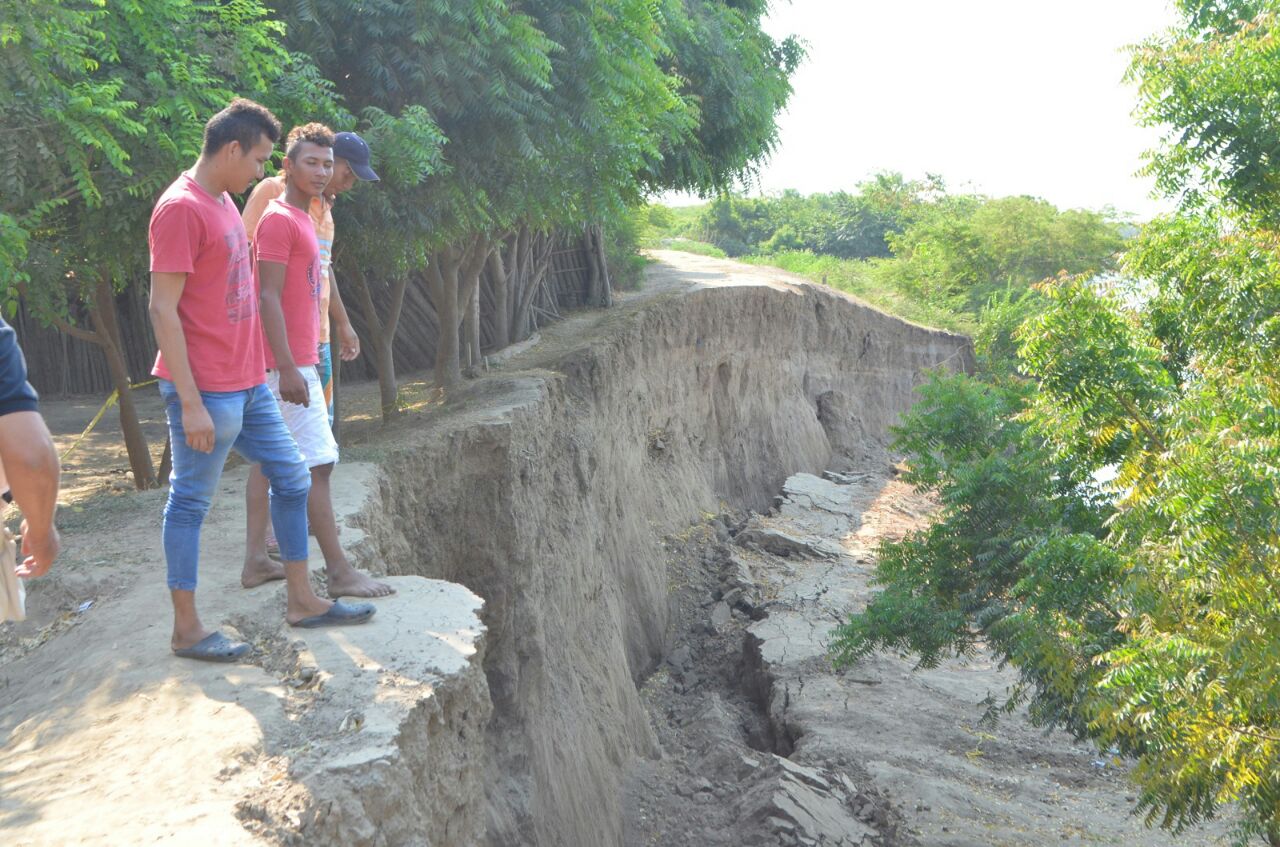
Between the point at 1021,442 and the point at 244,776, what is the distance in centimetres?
620

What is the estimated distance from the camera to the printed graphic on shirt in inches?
165

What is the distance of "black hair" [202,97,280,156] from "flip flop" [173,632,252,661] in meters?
1.80

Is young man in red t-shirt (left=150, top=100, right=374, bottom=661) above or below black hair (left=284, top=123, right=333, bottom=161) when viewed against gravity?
below

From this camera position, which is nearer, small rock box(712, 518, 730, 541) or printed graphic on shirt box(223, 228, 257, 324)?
printed graphic on shirt box(223, 228, 257, 324)

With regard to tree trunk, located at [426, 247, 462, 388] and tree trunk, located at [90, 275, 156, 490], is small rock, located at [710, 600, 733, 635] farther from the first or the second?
tree trunk, located at [90, 275, 156, 490]

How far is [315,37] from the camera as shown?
7.91 metres

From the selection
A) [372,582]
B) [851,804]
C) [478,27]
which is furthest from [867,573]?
[372,582]

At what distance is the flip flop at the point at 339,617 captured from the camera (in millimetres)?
4550

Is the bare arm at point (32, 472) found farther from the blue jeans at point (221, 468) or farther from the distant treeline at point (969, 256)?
the distant treeline at point (969, 256)

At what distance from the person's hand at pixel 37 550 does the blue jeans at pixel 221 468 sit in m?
0.94

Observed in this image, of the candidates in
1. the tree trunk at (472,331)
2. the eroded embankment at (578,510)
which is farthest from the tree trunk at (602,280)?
the tree trunk at (472,331)

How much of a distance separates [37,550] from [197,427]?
39.2 inches

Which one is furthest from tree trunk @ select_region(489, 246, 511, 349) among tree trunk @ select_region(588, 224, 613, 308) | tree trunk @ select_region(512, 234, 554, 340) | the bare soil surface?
tree trunk @ select_region(588, 224, 613, 308)

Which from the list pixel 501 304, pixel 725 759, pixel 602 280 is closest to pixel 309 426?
pixel 725 759
